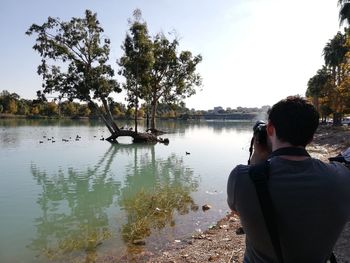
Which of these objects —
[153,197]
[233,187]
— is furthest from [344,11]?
[233,187]

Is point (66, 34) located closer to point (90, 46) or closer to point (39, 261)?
point (90, 46)

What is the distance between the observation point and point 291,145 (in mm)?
2242

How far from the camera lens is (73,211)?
41.1ft

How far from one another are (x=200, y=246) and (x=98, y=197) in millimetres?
7225

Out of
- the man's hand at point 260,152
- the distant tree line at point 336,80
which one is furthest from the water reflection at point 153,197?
the distant tree line at point 336,80

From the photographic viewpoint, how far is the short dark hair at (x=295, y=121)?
2240 millimetres

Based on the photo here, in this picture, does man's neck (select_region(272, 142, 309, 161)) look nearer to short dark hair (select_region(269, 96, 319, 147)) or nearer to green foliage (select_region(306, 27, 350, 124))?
short dark hair (select_region(269, 96, 319, 147))

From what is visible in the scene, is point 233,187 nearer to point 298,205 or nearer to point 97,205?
point 298,205

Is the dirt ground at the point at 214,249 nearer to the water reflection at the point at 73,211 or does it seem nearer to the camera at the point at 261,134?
the water reflection at the point at 73,211

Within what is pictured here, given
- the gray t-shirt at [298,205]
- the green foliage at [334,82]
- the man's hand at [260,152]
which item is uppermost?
the green foliage at [334,82]

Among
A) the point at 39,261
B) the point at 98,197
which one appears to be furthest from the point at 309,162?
the point at 98,197

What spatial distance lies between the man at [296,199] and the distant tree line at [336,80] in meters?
33.6

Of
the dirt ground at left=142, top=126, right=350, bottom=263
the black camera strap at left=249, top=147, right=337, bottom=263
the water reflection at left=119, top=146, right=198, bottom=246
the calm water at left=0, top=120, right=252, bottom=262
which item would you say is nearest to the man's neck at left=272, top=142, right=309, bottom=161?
the black camera strap at left=249, top=147, right=337, bottom=263

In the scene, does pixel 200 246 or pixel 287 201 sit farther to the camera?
pixel 200 246
